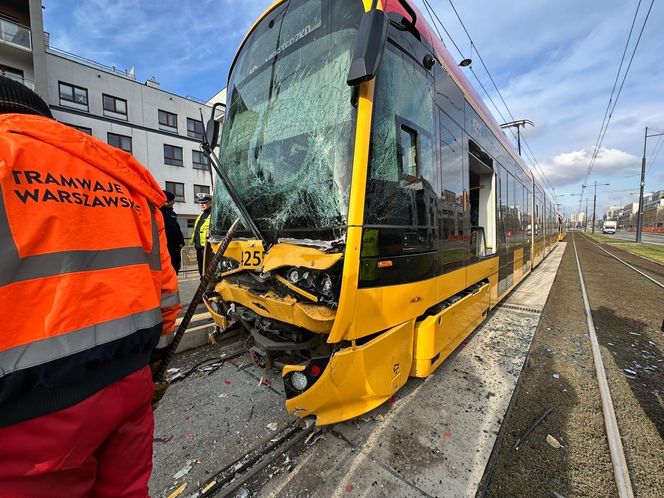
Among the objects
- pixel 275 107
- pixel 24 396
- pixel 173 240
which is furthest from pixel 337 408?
pixel 173 240

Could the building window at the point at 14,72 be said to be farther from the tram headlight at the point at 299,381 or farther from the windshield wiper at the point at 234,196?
the tram headlight at the point at 299,381

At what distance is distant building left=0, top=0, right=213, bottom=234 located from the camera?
49.4ft

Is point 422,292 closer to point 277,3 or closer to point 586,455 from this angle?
point 586,455

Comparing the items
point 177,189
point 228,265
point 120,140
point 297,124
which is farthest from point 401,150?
point 177,189

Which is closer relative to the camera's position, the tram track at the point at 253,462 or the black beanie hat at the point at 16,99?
the black beanie hat at the point at 16,99

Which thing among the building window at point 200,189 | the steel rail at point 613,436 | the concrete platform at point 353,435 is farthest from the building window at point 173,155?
the steel rail at point 613,436

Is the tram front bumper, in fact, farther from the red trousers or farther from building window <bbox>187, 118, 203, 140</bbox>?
building window <bbox>187, 118, 203, 140</bbox>

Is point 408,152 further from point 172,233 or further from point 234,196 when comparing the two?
point 172,233

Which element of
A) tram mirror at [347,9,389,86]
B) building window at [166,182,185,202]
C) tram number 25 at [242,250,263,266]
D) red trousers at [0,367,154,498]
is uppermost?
building window at [166,182,185,202]

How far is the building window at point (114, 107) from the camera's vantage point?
1986 centimetres

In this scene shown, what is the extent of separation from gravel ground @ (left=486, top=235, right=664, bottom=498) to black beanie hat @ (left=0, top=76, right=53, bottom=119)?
3.02 metres

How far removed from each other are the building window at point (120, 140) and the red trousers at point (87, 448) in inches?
927

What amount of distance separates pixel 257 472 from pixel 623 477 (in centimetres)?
247

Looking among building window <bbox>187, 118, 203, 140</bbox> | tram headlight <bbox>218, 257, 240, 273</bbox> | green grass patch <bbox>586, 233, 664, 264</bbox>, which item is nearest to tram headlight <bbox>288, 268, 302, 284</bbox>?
tram headlight <bbox>218, 257, 240, 273</bbox>
